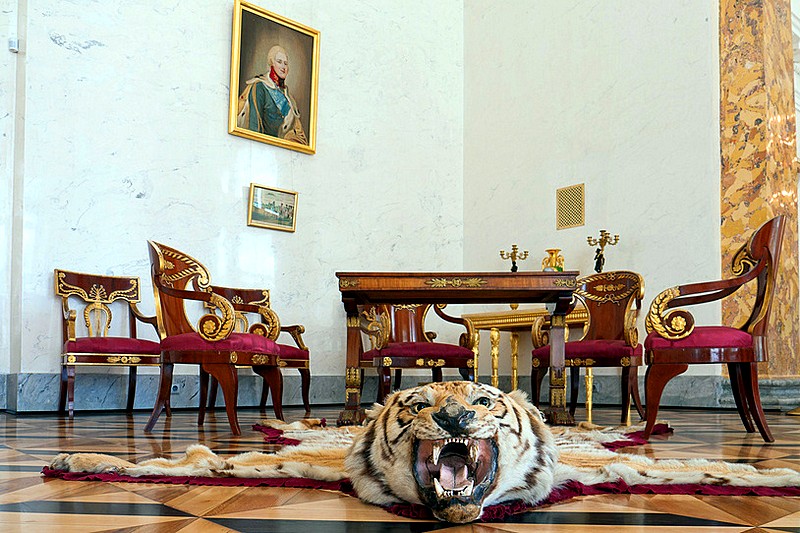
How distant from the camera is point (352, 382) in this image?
4758mm

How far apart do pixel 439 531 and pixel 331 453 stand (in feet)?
3.64

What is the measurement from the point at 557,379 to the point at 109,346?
3425mm

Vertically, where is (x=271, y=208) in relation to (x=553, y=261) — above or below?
above

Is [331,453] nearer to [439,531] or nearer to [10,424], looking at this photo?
[439,531]

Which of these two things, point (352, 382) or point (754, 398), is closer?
point (754, 398)

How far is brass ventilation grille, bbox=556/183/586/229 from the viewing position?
798 centimetres

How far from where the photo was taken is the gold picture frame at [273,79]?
7613mm

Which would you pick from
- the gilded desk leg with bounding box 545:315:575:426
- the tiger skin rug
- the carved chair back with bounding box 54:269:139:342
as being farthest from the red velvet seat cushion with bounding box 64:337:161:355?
the tiger skin rug

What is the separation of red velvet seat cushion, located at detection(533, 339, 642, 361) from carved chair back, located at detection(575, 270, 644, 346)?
1.51ft

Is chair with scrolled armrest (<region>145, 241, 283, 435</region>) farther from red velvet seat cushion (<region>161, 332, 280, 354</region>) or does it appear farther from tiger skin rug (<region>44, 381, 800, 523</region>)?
tiger skin rug (<region>44, 381, 800, 523</region>)

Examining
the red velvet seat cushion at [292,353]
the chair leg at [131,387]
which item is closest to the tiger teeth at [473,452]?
the red velvet seat cushion at [292,353]

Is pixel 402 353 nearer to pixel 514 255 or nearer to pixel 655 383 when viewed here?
pixel 655 383

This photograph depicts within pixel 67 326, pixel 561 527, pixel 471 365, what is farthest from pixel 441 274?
pixel 67 326

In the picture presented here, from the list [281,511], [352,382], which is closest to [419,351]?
[352,382]
